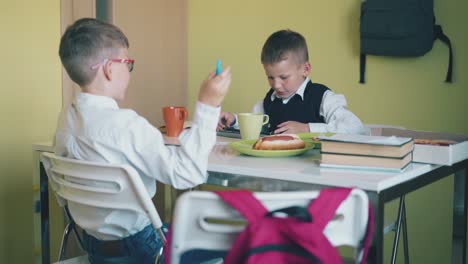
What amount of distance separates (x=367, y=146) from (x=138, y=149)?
1.75ft

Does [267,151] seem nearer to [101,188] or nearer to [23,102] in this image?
[101,188]

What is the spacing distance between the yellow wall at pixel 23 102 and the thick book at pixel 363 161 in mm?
1542

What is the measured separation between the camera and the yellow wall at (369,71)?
2.60 m

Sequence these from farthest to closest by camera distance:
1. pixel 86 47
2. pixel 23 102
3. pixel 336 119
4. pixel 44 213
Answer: pixel 23 102, pixel 336 119, pixel 44 213, pixel 86 47

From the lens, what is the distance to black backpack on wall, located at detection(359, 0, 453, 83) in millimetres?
2543

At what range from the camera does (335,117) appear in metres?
2.33

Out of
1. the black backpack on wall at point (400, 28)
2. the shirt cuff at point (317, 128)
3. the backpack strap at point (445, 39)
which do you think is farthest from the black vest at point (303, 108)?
the backpack strap at point (445, 39)

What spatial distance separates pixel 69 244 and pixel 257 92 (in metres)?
1.10

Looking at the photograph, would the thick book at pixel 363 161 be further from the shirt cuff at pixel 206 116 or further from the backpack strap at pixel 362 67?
the backpack strap at pixel 362 67

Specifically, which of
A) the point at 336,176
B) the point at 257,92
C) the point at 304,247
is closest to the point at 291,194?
the point at 304,247

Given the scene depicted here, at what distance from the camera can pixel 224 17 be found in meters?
3.25

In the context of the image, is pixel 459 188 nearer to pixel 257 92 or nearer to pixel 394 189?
pixel 394 189

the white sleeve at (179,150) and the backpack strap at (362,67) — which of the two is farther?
the backpack strap at (362,67)

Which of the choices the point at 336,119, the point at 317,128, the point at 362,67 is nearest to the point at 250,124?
the point at 317,128
